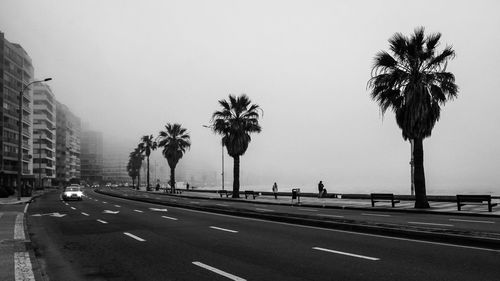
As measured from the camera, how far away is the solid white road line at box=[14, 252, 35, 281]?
7.83 metres

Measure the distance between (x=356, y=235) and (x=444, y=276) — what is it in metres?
5.85

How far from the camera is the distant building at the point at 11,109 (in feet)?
296

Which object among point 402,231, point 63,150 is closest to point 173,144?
point 402,231

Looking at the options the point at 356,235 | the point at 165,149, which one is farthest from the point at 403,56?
the point at 165,149

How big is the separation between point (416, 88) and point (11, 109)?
91716mm

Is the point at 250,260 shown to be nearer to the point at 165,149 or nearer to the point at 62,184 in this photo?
the point at 165,149

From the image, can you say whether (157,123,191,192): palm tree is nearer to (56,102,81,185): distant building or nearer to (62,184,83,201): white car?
(62,184,83,201): white car

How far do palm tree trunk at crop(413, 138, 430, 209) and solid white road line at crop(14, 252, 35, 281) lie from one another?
73.4ft

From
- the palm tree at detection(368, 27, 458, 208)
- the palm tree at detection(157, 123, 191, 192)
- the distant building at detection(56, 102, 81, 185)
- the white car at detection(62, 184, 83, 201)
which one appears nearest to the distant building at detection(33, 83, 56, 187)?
the distant building at detection(56, 102, 81, 185)

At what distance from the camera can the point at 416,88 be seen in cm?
2728

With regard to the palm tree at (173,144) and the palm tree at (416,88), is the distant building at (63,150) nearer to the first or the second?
the palm tree at (173,144)

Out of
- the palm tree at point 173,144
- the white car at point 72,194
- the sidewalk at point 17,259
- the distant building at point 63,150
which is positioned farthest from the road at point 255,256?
the distant building at point 63,150

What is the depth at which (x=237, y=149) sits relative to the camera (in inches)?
1925

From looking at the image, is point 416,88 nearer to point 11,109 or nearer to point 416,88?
point 416,88
